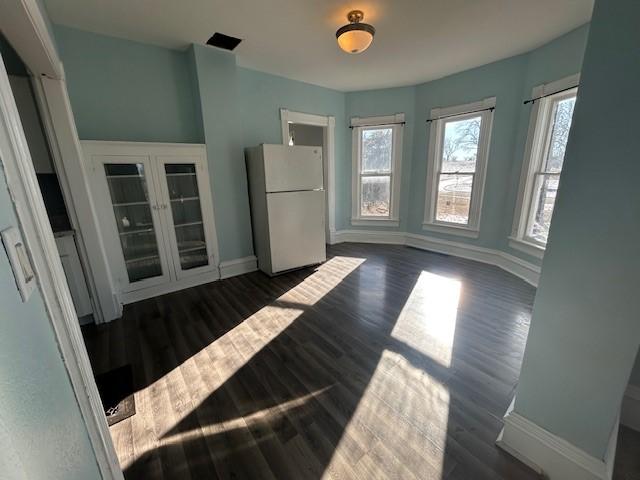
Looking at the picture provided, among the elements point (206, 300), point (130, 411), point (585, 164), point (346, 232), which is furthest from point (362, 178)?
point (130, 411)

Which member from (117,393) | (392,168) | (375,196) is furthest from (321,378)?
(392,168)

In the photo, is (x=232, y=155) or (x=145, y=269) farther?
(x=232, y=155)

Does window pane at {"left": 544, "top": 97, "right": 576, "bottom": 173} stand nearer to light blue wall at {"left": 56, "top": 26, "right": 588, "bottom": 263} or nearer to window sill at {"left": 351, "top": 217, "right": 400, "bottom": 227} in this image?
light blue wall at {"left": 56, "top": 26, "right": 588, "bottom": 263}

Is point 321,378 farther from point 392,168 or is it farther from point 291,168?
point 392,168

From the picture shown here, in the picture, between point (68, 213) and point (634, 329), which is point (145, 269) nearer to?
point (68, 213)

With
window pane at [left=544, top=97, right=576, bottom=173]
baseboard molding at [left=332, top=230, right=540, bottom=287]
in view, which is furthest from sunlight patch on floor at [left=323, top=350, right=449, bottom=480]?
window pane at [left=544, top=97, right=576, bottom=173]

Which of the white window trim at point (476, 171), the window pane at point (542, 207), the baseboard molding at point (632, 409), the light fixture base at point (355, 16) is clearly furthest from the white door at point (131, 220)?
the window pane at point (542, 207)

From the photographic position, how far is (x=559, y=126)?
9.59 feet

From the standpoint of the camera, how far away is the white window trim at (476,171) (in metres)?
3.62

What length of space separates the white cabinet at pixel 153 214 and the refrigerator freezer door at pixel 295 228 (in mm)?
756

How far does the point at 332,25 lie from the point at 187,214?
8.10ft

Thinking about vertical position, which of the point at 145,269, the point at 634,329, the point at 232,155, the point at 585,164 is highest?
→ the point at 232,155

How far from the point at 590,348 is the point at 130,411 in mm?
2291

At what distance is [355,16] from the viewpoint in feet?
7.50
